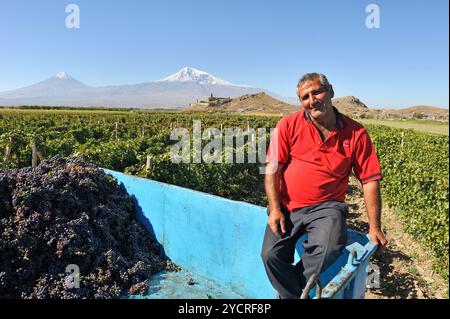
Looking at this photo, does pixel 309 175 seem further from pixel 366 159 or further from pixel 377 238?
pixel 377 238

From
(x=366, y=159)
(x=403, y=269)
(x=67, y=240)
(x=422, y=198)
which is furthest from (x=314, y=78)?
(x=422, y=198)

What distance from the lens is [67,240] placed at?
3.39 meters

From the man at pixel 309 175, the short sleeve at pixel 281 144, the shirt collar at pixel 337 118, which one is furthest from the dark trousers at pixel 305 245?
the shirt collar at pixel 337 118

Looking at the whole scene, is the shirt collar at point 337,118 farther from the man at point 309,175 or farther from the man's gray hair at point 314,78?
the man's gray hair at point 314,78

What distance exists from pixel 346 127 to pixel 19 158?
644 centimetres

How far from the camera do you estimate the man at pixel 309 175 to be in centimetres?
237

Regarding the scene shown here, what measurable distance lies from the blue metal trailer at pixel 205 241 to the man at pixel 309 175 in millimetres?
314

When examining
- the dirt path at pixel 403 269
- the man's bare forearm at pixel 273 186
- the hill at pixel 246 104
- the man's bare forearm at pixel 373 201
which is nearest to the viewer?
the man's bare forearm at pixel 373 201

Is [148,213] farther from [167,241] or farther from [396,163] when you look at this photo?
[396,163]

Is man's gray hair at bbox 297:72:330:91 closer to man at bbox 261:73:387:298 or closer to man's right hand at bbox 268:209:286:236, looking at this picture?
man at bbox 261:73:387:298

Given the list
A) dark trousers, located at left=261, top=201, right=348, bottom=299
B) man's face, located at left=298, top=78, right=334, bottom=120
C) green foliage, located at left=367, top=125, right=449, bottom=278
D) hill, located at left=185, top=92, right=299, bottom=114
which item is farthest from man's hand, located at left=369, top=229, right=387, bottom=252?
hill, located at left=185, top=92, right=299, bottom=114

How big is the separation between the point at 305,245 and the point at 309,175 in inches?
19.5

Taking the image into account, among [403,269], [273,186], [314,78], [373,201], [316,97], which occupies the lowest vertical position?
[403,269]

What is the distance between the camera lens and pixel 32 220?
3.41 meters
